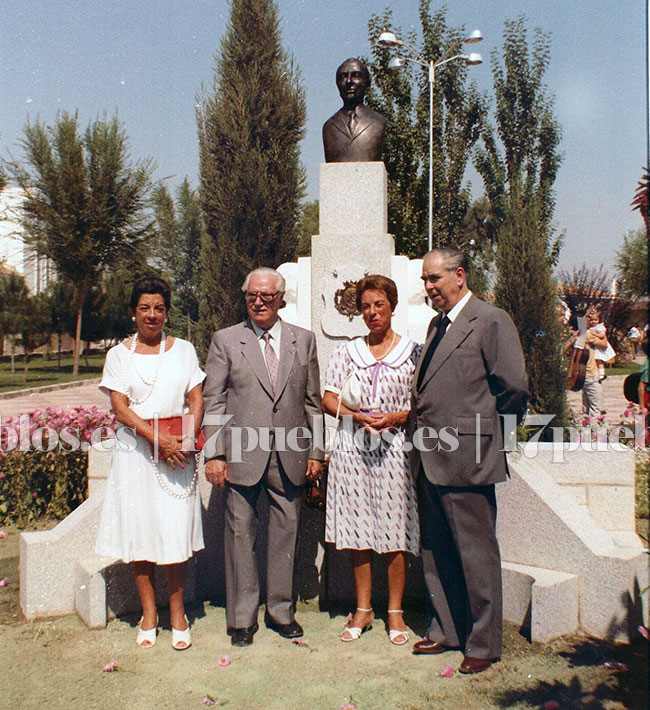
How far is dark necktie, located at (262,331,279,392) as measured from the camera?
3553mm

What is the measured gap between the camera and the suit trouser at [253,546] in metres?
3.51

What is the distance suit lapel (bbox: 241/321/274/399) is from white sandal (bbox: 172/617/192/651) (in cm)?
124

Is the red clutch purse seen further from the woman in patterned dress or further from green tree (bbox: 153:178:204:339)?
green tree (bbox: 153:178:204:339)

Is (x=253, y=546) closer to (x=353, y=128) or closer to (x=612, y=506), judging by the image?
(x=612, y=506)

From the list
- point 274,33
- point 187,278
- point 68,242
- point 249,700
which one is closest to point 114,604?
point 249,700

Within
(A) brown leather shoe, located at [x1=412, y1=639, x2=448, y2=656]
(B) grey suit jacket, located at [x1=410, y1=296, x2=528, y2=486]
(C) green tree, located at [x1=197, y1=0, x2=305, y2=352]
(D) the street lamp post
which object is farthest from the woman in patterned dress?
(C) green tree, located at [x1=197, y1=0, x2=305, y2=352]

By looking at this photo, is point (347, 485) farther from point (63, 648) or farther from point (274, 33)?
point (274, 33)

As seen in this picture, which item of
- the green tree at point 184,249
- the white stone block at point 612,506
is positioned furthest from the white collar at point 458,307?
the green tree at point 184,249

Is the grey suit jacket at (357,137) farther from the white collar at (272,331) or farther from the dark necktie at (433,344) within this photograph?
the dark necktie at (433,344)

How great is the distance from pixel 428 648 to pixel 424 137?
A: 50.7 ft

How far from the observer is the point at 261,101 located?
17375mm

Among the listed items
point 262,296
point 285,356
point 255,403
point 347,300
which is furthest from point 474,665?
point 347,300

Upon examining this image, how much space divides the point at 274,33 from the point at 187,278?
19.5 meters

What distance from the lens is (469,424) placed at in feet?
10.3
